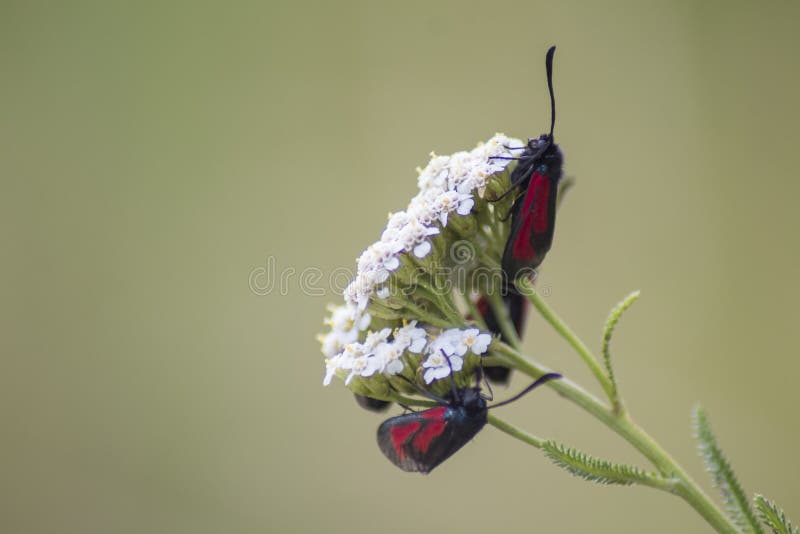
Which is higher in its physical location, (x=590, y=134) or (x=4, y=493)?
(x=590, y=134)

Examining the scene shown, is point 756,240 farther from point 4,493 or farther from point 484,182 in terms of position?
point 4,493

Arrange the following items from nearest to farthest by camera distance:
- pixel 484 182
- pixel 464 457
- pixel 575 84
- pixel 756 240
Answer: pixel 484 182 → pixel 464 457 → pixel 756 240 → pixel 575 84

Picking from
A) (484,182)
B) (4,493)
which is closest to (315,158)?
(4,493)

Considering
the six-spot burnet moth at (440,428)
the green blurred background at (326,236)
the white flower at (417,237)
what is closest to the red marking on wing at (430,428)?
the six-spot burnet moth at (440,428)

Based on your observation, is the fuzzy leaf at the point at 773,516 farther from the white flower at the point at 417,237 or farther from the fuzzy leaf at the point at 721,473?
the white flower at the point at 417,237

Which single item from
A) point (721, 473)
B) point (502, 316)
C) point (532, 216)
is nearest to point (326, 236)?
point (502, 316)

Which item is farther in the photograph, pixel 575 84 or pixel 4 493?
pixel 575 84

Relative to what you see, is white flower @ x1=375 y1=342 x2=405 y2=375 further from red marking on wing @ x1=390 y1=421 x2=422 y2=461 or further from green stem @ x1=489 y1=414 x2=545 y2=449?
green stem @ x1=489 y1=414 x2=545 y2=449
